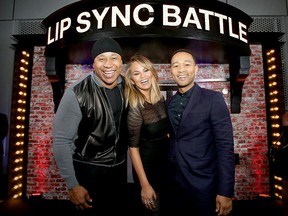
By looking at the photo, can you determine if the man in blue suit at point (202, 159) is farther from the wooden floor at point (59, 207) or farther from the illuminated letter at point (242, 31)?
the illuminated letter at point (242, 31)

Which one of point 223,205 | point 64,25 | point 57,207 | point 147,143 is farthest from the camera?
point 57,207

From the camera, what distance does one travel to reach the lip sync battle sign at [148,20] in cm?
265

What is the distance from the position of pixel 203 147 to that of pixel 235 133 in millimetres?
2939

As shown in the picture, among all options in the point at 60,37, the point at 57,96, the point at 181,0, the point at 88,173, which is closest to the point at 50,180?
the point at 57,96

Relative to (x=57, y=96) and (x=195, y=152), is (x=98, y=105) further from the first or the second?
(x=57, y=96)

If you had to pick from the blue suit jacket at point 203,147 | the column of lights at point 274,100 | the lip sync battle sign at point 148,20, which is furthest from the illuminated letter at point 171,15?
the column of lights at point 274,100

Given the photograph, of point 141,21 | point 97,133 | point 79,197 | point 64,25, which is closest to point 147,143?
point 97,133

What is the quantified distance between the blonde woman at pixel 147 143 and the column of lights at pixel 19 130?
3261 millimetres

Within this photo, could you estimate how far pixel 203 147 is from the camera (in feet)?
4.74

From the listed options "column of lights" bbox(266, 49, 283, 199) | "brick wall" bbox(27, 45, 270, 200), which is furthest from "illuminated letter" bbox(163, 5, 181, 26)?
"column of lights" bbox(266, 49, 283, 199)

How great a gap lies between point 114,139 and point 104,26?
5.78ft

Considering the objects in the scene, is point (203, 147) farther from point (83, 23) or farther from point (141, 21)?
point (83, 23)

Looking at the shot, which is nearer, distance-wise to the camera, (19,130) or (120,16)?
(120,16)

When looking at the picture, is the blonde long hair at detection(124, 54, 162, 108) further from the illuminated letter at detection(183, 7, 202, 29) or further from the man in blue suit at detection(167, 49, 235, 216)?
the illuminated letter at detection(183, 7, 202, 29)
